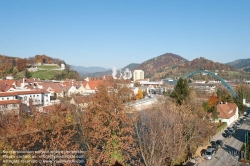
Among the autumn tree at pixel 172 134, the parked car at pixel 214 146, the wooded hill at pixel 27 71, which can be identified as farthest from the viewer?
the wooded hill at pixel 27 71

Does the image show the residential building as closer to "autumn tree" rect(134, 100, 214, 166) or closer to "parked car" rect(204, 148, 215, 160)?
"autumn tree" rect(134, 100, 214, 166)

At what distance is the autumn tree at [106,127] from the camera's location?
9445 millimetres

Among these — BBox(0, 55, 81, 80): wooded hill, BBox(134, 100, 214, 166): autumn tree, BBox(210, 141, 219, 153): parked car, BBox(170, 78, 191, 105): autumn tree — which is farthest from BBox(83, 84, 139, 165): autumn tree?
BBox(0, 55, 81, 80): wooded hill

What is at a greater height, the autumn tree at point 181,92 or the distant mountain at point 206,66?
the distant mountain at point 206,66

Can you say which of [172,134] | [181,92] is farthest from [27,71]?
[172,134]

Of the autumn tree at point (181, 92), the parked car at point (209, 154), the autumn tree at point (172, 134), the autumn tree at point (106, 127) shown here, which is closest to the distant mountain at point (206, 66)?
the autumn tree at point (181, 92)

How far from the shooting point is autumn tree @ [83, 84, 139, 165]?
31.0 ft

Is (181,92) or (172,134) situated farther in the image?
(181,92)

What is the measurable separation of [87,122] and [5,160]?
3.73 m

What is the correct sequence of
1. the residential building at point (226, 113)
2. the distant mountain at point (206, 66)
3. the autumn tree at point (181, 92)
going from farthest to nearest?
the distant mountain at point (206, 66) → the residential building at point (226, 113) → the autumn tree at point (181, 92)

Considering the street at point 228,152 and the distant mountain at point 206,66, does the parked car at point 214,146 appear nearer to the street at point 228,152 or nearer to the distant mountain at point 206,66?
the street at point 228,152

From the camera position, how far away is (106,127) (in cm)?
994

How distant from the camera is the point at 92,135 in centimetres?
951

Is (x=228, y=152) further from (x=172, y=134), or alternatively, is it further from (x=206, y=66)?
(x=206, y=66)
